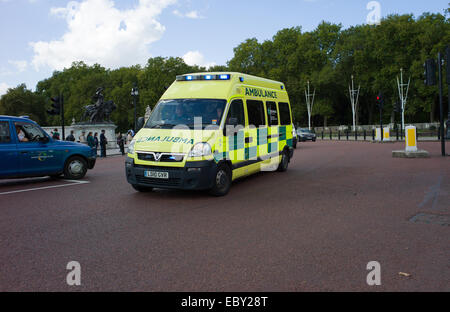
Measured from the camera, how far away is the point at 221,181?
26.5 feet

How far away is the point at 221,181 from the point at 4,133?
5.81 m

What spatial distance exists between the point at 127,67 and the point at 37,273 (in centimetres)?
8784

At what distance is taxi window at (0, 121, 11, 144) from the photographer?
32.7 ft

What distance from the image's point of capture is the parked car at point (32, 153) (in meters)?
9.99

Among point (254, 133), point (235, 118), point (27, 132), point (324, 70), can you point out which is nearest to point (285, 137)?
point (254, 133)

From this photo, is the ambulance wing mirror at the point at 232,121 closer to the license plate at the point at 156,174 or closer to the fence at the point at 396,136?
the license plate at the point at 156,174

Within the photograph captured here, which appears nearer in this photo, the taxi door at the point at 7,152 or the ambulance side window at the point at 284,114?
the taxi door at the point at 7,152

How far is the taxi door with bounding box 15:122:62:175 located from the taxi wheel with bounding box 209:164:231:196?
5281mm

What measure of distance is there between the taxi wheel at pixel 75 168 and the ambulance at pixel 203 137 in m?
3.73

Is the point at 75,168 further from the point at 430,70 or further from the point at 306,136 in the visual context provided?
the point at 306,136

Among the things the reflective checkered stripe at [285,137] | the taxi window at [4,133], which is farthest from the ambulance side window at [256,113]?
the taxi window at [4,133]

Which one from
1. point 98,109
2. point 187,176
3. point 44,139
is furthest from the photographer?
point 98,109

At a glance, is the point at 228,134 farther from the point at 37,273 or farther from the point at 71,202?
the point at 37,273

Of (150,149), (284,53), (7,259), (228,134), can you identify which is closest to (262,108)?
(228,134)
